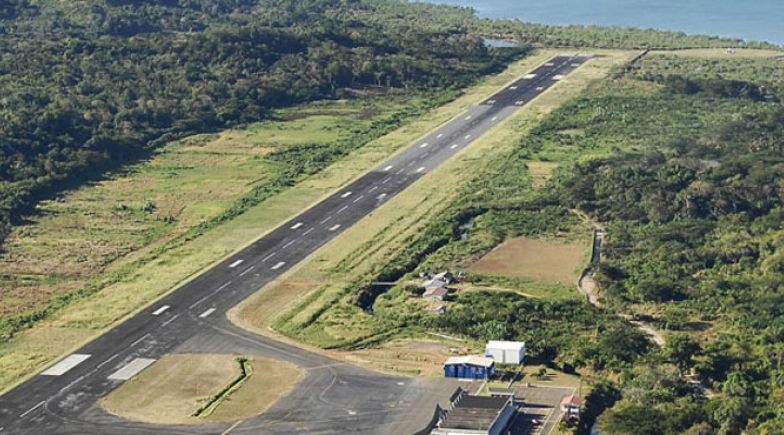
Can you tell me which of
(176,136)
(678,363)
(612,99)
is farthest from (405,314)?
(612,99)

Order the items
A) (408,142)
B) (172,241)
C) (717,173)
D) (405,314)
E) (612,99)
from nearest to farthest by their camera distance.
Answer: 1. (405,314)
2. (172,241)
3. (717,173)
4. (408,142)
5. (612,99)

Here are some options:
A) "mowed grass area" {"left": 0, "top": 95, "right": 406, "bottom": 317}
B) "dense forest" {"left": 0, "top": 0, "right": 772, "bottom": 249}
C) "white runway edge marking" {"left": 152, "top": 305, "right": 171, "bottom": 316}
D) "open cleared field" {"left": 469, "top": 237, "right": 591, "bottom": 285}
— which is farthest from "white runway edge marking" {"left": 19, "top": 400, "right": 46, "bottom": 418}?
"dense forest" {"left": 0, "top": 0, "right": 772, "bottom": 249}

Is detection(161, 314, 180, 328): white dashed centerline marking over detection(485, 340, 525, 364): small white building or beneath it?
beneath

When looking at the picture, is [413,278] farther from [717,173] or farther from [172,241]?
[717,173]

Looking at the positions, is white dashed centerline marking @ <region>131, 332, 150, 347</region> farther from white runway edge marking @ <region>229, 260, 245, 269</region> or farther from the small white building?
the small white building

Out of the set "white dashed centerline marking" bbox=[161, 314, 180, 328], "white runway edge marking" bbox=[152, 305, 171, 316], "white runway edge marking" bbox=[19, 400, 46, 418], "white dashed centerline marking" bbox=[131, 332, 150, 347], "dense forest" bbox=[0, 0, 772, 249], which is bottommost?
"white runway edge marking" bbox=[19, 400, 46, 418]

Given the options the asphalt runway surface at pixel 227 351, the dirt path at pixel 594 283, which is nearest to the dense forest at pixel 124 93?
the asphalt runway surface at pixel 227 351

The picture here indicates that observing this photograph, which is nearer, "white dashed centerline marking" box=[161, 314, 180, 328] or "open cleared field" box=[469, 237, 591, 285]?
"white dashed centerline marking" box=[161, 314, 180, 328]
